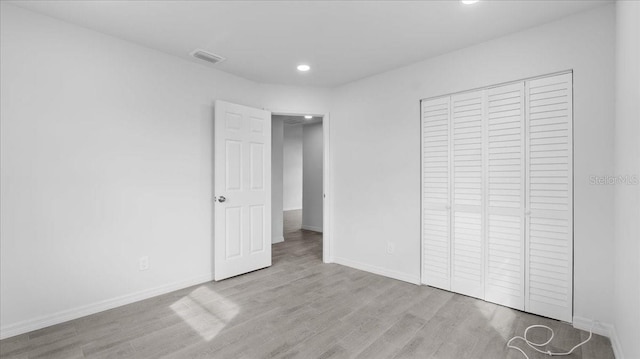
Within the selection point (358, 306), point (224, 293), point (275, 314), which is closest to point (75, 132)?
point (224, 293)

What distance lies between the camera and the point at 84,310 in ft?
8.40

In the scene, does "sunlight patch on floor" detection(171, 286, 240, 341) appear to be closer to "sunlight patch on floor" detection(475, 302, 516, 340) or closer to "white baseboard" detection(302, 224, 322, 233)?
"sunlight patch on floor" detection(475, 302, 516, 340)

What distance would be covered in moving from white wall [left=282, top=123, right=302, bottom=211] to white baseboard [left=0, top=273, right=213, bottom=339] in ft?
22.8

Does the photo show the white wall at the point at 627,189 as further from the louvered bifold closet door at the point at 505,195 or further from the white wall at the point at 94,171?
the white wall at the point at 94,171

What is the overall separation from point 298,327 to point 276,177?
342cm

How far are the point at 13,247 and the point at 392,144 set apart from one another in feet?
11.9

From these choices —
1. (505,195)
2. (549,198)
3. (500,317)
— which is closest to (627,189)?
(549,198)

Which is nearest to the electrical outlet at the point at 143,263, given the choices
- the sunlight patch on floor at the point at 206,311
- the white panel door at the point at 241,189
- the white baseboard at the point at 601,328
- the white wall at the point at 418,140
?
the sunlight patch on floor at the point at 206,311

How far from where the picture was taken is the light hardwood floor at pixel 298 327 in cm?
205

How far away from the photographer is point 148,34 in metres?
2.70

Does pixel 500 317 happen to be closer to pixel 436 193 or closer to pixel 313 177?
pixel 436 193

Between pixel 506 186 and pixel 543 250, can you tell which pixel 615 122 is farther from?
pixel 543 250

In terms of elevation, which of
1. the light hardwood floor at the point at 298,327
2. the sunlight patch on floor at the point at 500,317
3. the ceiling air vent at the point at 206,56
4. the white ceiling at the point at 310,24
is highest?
the white ceiling at the point at 310,24

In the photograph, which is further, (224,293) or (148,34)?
(224,293)
